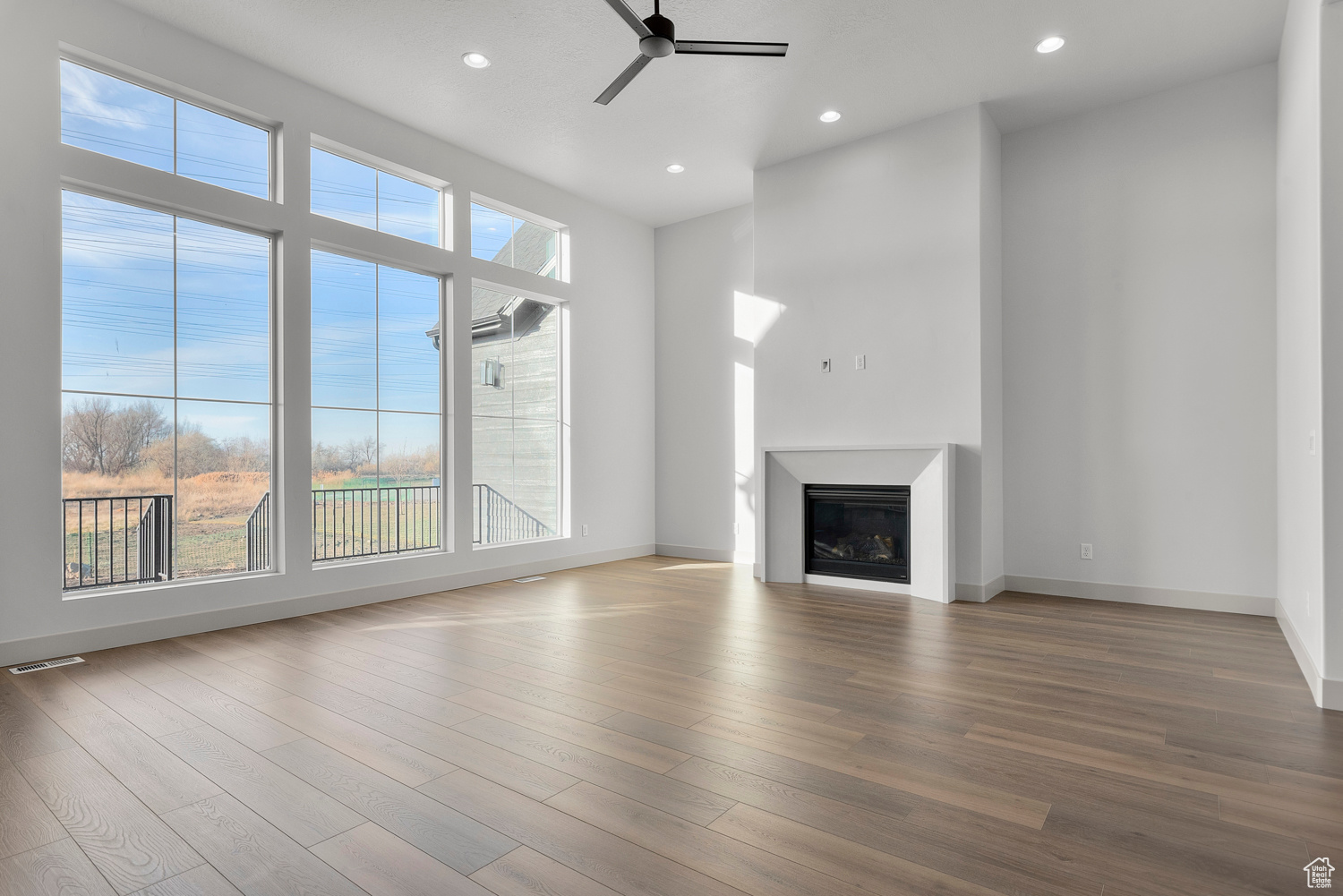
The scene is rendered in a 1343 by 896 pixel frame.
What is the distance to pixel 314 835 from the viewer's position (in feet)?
6.20

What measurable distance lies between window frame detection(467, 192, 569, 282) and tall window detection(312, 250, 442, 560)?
2.69 feet

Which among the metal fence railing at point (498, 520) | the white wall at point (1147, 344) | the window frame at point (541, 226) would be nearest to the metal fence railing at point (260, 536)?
the metal fence railing at point (498, 520)

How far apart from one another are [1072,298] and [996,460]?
4.25 feet

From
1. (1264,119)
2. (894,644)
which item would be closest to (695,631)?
(894,644)

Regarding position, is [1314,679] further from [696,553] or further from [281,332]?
[281,332]

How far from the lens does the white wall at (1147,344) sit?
14.9ft

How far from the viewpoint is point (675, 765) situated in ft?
7.57

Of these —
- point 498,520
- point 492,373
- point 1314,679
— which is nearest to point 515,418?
point 492,373

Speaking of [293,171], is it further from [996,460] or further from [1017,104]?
[996,460]

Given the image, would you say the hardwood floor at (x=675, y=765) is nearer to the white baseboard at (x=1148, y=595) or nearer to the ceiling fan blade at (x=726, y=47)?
the white baseboard at (x=1148, y=595)

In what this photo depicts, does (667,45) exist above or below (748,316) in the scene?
above

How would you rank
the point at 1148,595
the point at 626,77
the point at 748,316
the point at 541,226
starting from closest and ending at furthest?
the point at 626,77 < the point at 1148,595 < the point at 541,226 < the point at 748,316

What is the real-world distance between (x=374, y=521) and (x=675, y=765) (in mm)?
3758

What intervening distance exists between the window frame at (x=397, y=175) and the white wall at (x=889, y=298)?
8.55 feet
